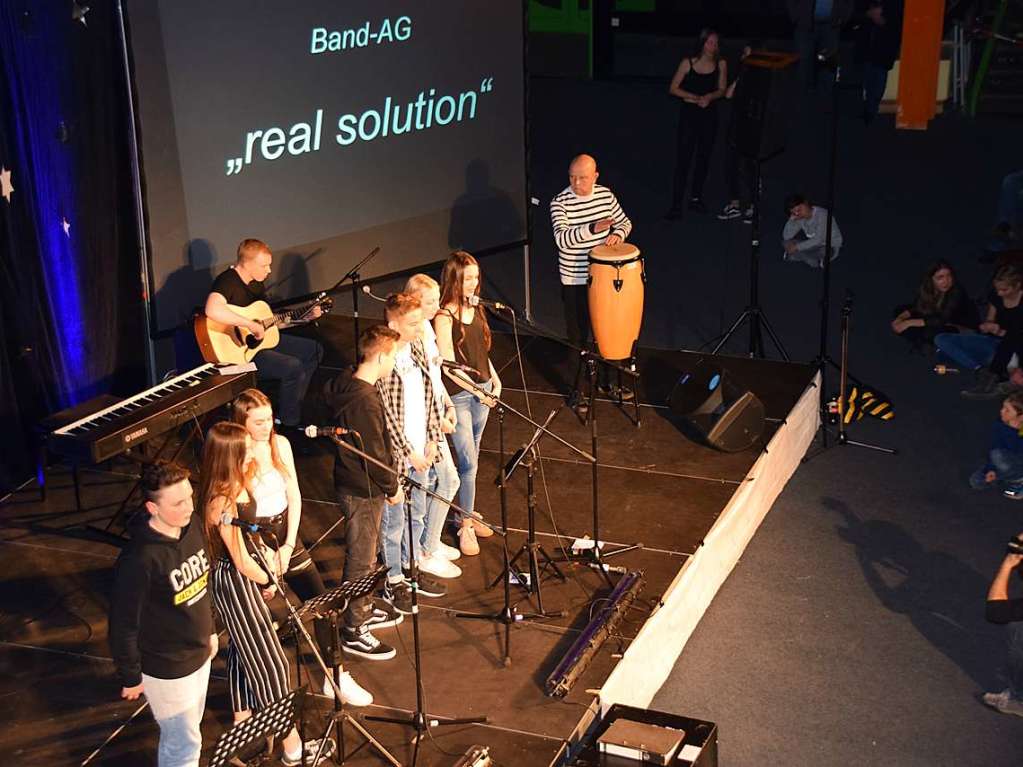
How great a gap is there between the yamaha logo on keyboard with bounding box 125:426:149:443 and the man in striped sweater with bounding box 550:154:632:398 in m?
3.05

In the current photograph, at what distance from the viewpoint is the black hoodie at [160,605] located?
17.7 feet

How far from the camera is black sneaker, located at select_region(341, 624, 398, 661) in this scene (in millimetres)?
7059

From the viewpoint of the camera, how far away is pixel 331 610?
5969 millimetres

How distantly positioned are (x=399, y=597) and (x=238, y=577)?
1.66 metres

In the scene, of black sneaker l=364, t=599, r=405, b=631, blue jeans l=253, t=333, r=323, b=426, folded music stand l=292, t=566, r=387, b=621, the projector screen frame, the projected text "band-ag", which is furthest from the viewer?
the projected text "band-ag"

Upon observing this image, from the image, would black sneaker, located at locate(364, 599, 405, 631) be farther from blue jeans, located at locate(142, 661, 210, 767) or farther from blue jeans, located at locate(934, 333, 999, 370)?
blue jeans, located at locate(934, 333, 999, 370)

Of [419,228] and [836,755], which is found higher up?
[419,228]

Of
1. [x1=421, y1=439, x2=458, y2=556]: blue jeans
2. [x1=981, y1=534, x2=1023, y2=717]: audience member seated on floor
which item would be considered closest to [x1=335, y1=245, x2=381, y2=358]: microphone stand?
[x1=421, y1=439, x2=458, y2=556]: blue jeans

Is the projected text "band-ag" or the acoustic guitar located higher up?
the projected text "band-ag"

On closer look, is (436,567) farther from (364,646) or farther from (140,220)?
(140,220)

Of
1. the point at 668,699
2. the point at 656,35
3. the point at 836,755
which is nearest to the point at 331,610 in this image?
the point at 668,699

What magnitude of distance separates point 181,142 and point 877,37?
956 cm

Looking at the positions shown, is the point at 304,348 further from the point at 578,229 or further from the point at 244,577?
the point at 244,577

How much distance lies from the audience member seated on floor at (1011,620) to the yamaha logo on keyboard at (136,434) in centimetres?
435
